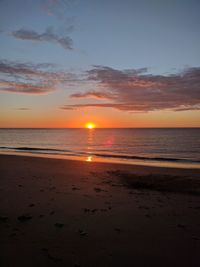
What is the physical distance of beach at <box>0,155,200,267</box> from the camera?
4012 mm

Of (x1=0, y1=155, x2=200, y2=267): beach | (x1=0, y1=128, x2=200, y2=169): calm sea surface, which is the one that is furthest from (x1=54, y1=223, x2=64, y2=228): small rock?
(x1=0, y1=128, x2=200, y2=169): calm sea surface

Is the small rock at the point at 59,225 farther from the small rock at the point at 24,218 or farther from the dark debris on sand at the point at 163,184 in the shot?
the dark debris on sand at the point at 163,184

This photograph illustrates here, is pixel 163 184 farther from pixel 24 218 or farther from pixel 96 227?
pixel 24 218

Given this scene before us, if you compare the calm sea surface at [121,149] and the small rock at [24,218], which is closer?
the small rock at [24,218]

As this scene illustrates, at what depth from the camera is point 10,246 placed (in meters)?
4.23

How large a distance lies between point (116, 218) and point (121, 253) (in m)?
1.72

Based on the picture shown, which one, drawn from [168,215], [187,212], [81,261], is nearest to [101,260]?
[81,261]

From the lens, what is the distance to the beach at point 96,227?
401 centimetres

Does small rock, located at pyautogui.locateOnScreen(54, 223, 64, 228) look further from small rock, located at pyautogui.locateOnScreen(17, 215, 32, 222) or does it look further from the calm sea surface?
the calm sea surface

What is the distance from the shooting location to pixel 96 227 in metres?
5.27

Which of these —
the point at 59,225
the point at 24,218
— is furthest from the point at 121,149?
the point at 59,225

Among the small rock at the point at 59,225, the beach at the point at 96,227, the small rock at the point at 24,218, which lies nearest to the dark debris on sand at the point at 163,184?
the beach at the point at 96,227

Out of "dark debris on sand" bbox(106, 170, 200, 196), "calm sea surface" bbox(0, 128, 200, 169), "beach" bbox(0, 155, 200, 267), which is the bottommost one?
"calm sea surface" bbox(0, 128, 200, 169)

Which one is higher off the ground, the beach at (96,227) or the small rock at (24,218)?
the small rock at (24,218)
